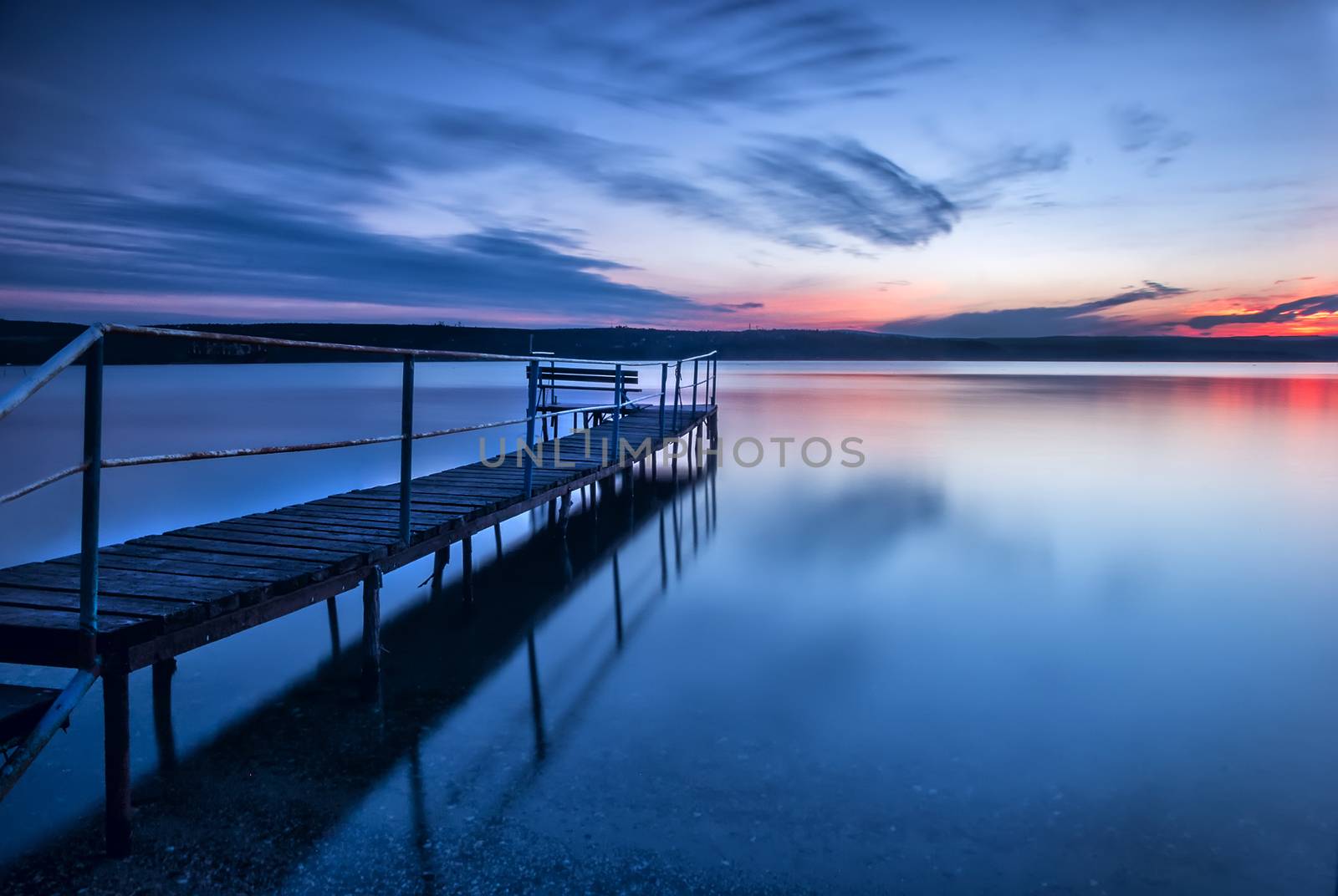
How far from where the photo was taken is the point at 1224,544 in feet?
29.7

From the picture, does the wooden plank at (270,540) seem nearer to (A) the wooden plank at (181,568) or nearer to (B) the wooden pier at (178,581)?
(B) the wooden pier at (178,581)

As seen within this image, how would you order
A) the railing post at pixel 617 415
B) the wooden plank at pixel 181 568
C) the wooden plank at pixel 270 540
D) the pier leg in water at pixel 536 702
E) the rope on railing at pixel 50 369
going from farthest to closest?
the railing post at pixel 617 415 → the wooden plank at pixel 270 540 → the pier leg in water at pixel 536 702 → the wooden plank at pixel 181 568 → the rope on railing at pixel 50 369

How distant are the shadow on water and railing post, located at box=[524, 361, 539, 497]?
0.87 metres

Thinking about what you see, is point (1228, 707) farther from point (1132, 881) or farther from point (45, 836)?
point (45, 836)

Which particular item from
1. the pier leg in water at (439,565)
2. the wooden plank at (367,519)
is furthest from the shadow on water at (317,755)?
the wooden plank at (367,519)

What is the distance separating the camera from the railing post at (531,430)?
634 cm

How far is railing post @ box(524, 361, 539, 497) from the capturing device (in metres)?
6.34

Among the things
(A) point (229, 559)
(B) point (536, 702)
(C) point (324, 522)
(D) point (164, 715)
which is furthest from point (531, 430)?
(D) point (164, 715)

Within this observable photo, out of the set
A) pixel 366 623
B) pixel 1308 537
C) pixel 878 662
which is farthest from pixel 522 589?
pixel 1308 537

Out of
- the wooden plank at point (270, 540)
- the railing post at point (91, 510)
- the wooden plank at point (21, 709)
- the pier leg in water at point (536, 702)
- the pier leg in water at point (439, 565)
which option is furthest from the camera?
the pier leg in water at point (439, 565)

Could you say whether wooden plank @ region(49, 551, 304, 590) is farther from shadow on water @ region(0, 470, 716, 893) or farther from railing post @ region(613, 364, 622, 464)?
railing post @ region(613, 364, 622, 464)

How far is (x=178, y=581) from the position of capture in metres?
3.42

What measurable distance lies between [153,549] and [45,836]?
1339 millimetres

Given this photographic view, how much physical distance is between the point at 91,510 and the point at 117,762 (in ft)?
2.92
